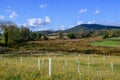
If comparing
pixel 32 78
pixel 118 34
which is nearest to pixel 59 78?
pixel 32 78

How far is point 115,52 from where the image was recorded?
9975cm

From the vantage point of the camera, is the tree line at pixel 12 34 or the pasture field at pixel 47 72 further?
the tree line at pixel 12 34

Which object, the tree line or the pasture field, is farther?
the tree line

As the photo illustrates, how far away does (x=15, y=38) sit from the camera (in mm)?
156875

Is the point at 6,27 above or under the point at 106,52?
above

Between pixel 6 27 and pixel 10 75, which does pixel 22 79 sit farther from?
pixel 6 27

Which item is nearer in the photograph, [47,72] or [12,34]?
[47,72]

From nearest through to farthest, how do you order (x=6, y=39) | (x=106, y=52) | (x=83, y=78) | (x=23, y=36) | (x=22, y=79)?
(x=22, y=79), (x=83, y=78), (x=106, y=52), (x=6, y=39), (x=23, y=36)

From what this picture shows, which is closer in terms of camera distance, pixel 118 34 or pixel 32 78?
pixel 32 78

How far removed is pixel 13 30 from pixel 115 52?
6692cm

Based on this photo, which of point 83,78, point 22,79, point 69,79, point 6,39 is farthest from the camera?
point 6,39

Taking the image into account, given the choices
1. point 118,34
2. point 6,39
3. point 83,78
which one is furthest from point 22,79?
point 118,34

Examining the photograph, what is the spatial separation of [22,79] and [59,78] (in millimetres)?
1985

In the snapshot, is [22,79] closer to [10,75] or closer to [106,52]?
[10,75]
